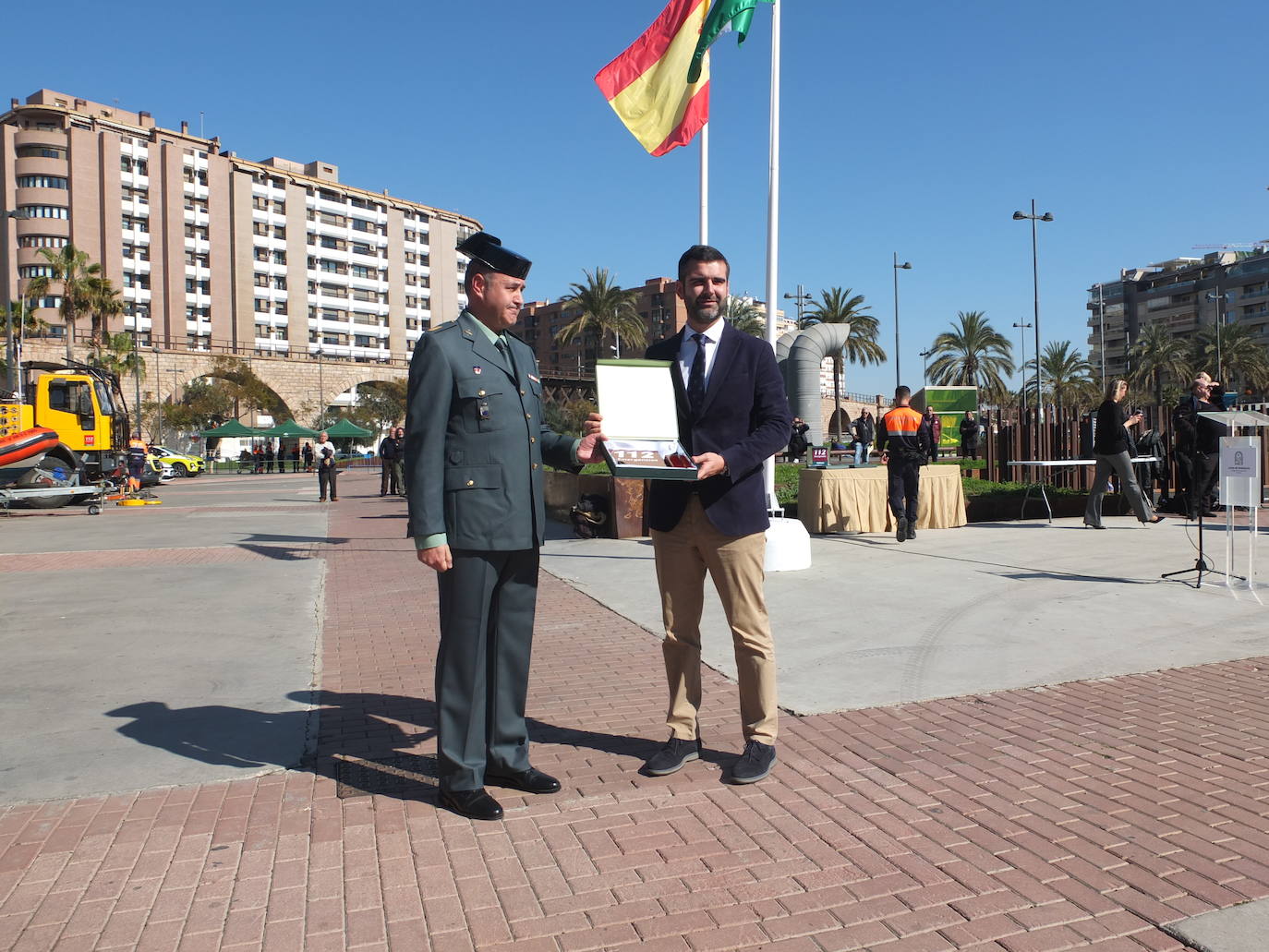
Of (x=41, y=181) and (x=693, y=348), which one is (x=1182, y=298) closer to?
(x=41, y=181)

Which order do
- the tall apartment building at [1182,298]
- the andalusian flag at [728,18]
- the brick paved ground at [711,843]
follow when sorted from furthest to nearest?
1. the tall apartment building at [1182,298]
2. the andalusian flag at [728,18]
3. the brick paved ground at [711,843]

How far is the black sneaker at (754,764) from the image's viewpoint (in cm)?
364

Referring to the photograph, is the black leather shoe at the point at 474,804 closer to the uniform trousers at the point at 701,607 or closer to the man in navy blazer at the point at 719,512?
the man in navy blazer at the point at 719,512

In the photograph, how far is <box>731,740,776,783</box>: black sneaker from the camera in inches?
143

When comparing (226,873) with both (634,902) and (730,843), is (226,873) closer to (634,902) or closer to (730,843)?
(634,902)

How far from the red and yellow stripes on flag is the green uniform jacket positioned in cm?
647

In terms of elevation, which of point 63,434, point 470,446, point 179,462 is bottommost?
point 179,462

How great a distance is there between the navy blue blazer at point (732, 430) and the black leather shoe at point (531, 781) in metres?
1.08

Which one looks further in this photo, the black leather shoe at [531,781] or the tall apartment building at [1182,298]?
the tall apartment building at [1182,298]

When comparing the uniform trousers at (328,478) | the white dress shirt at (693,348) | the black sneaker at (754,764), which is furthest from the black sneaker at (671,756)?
the uniform trousers at (328,478)

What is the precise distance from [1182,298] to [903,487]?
130 metres

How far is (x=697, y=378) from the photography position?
151 inches

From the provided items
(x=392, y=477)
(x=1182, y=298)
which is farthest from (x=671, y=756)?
(x=1182, y=298)

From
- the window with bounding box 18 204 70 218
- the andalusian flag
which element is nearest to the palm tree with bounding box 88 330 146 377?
the window with bounding box 18 204 70 218
